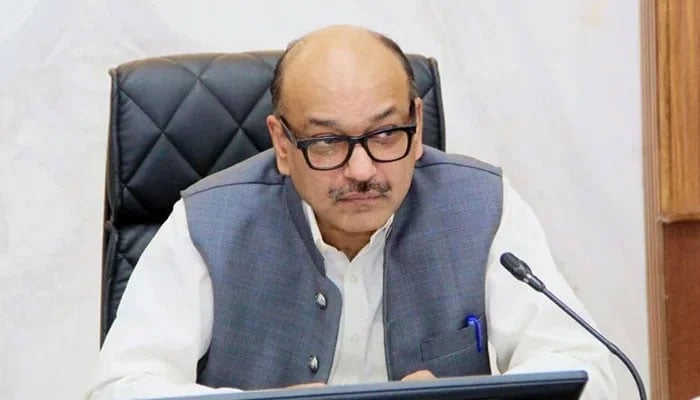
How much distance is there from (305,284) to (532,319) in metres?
0.35

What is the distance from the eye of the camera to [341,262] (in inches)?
65.7

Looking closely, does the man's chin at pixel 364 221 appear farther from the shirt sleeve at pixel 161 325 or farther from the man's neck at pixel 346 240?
the shirt sleeve at pixel 161 325

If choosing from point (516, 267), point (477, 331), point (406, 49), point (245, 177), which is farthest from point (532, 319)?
point (406, 49)

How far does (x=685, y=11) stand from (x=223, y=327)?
4.25ft

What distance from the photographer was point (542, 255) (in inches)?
64.2

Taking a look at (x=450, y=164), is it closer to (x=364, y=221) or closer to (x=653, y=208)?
(x=364, y=221)

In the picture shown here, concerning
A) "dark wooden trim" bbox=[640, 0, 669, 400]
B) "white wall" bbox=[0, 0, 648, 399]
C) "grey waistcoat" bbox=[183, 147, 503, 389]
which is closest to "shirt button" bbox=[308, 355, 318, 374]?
"grey waistcoat" bbox=[183, 147, 503, 389]

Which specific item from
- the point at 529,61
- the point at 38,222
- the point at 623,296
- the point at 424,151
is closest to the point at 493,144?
the point at 529,61

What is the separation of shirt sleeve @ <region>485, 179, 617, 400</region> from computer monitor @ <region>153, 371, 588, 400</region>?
52 cm

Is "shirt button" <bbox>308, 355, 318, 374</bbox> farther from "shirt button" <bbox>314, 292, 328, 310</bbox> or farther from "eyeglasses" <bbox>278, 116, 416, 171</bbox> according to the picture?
"eyeglasses" <bbox>278, 116, 416, 171</bbox>

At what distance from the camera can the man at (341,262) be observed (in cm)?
152

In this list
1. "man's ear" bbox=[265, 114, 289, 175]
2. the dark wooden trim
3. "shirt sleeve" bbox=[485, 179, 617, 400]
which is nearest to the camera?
"shirt sleeve" bbox=[485, 179, 617, 400]

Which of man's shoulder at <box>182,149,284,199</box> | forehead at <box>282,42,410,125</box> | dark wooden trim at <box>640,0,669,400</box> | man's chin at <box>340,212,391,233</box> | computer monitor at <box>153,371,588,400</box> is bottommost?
dark wooden trim at <box>640,0,669,400</box>

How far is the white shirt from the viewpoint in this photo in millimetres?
1504
